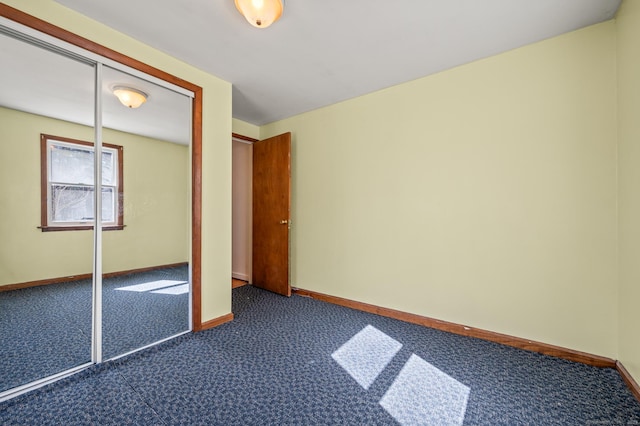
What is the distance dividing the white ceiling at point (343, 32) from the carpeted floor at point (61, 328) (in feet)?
6.55

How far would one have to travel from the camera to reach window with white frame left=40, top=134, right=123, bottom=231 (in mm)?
2039

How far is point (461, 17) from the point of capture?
6.26 feet

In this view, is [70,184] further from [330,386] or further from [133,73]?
[330,386]

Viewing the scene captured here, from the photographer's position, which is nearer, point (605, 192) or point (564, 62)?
point (605, 192)

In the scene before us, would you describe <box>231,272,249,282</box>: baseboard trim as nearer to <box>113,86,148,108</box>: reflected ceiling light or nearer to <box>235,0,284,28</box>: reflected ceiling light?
<box>113,86,148,108</box>: reflected ceiling light

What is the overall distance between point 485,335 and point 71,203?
3589 mm

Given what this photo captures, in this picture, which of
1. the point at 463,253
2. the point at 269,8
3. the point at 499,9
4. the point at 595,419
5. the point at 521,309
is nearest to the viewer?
the point at 595,419

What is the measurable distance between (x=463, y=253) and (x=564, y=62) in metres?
1.70

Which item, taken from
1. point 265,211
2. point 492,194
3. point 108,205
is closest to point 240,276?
point 265,211

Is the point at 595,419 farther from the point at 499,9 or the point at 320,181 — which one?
the point at 320,181

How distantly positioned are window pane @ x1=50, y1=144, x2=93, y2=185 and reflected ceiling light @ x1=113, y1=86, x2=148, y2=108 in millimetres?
515

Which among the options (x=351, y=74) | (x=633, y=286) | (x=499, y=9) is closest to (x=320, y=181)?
(x=351, y=74)

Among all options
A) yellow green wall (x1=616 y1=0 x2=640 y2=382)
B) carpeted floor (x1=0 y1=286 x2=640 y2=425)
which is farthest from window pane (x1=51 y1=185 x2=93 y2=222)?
yellow green wall (x1=616 y1=0 x2=640 y2=382)

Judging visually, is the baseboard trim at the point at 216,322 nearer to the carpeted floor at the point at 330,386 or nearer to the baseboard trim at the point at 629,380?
the carpeted floor at the point at 330,386
